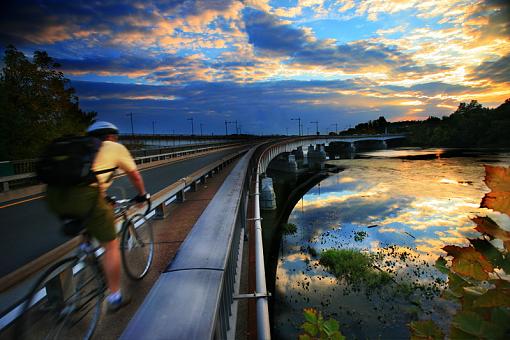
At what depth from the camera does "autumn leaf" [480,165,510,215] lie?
1.14m

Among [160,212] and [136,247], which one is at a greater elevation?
[136,247]

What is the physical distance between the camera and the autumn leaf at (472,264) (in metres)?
1.20

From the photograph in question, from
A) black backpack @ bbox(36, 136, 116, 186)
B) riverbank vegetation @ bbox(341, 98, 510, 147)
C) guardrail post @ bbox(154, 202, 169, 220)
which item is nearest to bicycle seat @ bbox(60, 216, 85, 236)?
black backpack @ bbox(36, 136, 116, 186)

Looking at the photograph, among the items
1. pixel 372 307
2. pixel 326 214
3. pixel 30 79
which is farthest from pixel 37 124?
pixel 372 307

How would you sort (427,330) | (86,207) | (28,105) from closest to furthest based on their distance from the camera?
(427,330)
(86,207)
(28,105)

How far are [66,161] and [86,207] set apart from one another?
1.89 ft

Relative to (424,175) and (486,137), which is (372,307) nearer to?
(424,175)

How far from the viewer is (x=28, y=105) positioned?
30.0 m

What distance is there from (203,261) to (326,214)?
25.6 metres

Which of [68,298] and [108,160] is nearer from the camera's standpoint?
[68,298]

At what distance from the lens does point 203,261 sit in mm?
3793

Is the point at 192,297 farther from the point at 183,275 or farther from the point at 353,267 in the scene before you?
the point at 353,267

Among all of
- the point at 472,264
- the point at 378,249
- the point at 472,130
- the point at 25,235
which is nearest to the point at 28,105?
the point at 25,235

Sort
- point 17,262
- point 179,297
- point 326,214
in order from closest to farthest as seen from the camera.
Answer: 1. point 179,297
2. point 17,262
3. point 326,214
